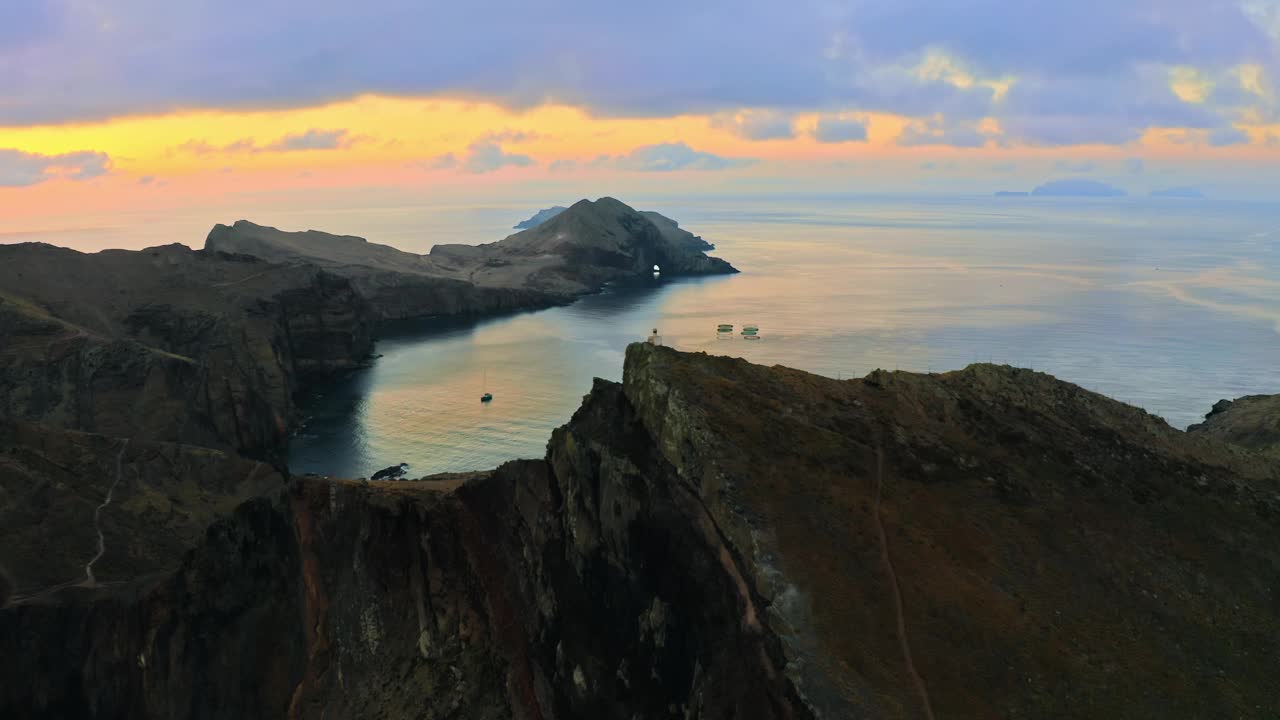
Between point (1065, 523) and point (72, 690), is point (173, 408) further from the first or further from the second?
point (1065, 523)

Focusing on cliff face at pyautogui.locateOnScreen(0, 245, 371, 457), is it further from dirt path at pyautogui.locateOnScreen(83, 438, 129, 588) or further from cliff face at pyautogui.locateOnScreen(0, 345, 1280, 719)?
cliff face at pyautogui.locateOnScreen(0, 345, 1280, 719)

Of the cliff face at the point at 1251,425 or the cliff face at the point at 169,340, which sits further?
the cliff face at the point at 169,340

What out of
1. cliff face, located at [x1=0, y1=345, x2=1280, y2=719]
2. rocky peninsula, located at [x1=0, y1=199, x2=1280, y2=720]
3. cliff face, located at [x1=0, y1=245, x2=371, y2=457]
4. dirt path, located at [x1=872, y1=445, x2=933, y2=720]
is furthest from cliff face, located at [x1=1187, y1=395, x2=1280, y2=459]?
cliff face, located at [x1=0, y1=245, x2=371, y2=457]

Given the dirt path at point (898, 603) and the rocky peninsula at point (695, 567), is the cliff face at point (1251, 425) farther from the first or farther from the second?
the dirt path at point (898, 603)

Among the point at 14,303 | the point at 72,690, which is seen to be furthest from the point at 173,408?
the point at 72,690

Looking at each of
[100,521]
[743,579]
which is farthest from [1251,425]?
[100,521]

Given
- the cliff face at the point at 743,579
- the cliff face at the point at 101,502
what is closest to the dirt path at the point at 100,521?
the cliff face at the point at 101,502
